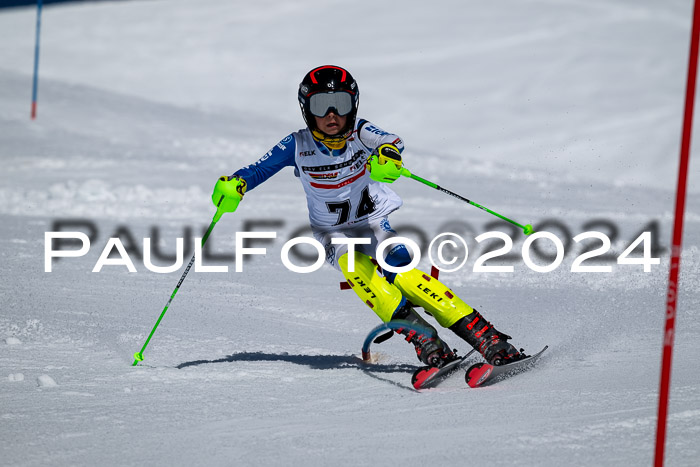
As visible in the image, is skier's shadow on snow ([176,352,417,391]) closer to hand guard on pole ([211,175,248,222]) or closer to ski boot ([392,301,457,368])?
ski boot ([392,301,457,368])

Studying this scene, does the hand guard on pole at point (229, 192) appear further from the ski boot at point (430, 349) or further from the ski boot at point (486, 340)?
the ski boot at point (486, 340)

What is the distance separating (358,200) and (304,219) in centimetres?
603

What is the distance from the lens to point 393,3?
27.2 metres

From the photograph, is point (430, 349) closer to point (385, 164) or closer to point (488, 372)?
point (488, 372)

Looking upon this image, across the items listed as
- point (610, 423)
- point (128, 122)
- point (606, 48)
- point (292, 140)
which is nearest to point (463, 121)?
point (606, 48)

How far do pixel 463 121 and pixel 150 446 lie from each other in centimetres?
1650

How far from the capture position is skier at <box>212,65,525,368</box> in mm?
4820

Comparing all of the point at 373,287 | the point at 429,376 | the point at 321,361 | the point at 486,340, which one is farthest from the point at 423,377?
the point at 321,361

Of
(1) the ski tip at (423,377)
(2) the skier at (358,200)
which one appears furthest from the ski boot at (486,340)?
(1) the ski tip at (423,377)

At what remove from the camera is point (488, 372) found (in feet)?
15.1

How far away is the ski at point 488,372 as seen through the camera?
4613 millimetres

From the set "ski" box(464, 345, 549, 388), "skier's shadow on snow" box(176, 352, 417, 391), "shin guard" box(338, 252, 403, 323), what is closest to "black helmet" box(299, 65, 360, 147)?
"shin guard" box(338, 252, 403, 323)

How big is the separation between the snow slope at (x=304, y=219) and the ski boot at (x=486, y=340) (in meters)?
0.14

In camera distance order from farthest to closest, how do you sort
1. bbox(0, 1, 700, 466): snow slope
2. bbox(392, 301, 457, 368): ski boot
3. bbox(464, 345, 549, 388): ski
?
bbox(392, 301, 457, 368): ski boot → bbox(464, 345, 549, 388): ski → bbox(0, 1, 700, 466): snow slope
